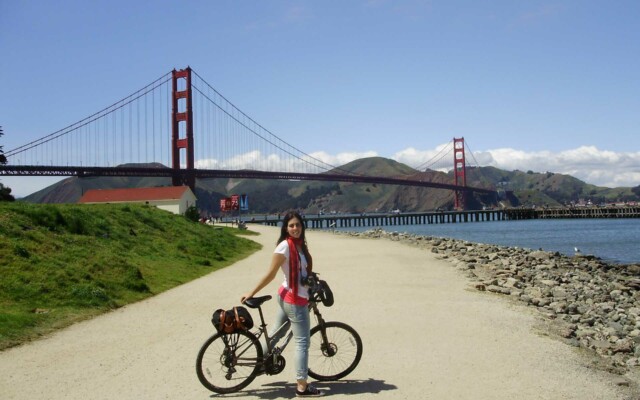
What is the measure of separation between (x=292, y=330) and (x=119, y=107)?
91933 millimetres

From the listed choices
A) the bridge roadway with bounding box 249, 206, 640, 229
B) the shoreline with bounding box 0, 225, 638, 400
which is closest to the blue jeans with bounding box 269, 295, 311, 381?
the shoreline with bounding box 0, 225, 638, 400

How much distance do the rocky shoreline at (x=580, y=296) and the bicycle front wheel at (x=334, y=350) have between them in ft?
12.0

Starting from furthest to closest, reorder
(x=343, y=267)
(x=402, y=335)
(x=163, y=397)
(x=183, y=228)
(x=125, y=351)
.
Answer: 1. (x=183, y=228)
2. (x=343, y=267)
3. (x=402, y=335)
4. (x=125, y=351)
5. (x=163, y=397)

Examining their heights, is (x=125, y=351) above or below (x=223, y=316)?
below

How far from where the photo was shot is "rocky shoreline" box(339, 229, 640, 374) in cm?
972

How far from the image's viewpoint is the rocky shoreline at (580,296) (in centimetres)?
972

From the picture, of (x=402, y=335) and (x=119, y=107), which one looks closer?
(x=402, y=335)

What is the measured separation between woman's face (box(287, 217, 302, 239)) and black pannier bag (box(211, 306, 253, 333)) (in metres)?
1.04

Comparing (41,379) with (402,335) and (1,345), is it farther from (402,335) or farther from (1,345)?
(402,335)

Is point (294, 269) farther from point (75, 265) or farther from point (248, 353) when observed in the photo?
point (75, 265)

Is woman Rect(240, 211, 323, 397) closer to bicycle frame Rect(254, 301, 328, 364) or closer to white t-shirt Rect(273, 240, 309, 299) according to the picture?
white t-shirt Rect(273, 240, 309, 299)

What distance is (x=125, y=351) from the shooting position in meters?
8.85

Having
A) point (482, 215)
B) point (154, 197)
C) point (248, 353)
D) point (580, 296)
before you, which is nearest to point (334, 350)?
point (248, 353)

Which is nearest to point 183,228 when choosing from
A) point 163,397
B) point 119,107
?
point 163,397
